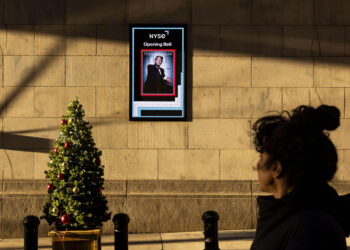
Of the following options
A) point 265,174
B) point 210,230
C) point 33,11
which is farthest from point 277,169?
point 33,11

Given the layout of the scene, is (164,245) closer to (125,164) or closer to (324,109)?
(125,164)

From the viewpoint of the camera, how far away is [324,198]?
2016 mm

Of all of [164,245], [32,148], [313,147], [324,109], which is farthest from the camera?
[32,148]

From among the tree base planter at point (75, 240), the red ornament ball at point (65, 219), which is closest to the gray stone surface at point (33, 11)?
the red ornament ball at point (65, 219)

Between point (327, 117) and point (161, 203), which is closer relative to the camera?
point (327, 117)

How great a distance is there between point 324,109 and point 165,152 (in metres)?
7.45

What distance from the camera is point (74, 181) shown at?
6.84 metres

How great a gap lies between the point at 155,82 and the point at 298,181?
25.5ft

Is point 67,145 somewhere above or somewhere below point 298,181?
above

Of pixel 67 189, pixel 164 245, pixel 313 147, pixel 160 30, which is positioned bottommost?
pixel 164 245

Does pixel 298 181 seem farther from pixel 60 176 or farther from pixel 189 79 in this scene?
pixel 189 79

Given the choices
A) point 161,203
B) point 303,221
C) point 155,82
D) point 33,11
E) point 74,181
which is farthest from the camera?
point 155,82

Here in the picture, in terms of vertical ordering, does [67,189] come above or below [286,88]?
below

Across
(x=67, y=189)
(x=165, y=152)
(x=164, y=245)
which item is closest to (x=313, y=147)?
(x=67, y=189)
